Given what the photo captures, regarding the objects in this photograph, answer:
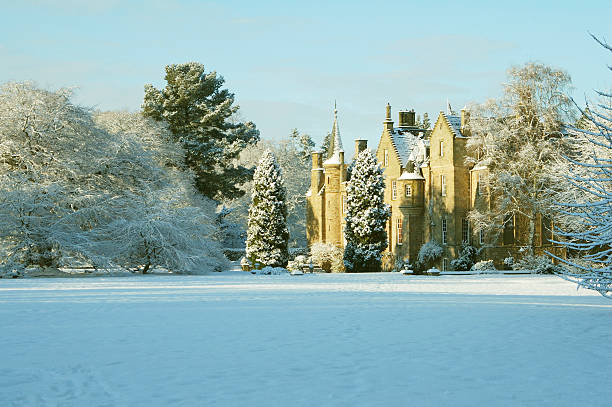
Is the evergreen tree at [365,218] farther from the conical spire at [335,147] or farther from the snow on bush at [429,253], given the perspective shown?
the conical spire at [335,147]

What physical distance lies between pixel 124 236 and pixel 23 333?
2001 cm

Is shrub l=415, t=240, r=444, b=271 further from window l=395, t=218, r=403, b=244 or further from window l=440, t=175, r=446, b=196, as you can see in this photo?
window l=395, t=218, r=403, b=244

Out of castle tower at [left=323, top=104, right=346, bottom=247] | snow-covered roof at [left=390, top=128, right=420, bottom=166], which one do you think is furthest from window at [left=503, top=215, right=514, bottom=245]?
castle tower at [left=323, top=104, right=346, bottom=247]

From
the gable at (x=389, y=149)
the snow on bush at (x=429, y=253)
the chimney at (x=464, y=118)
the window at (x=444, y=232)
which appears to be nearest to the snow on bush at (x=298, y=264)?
the snow on bush at (x=429, y=253)

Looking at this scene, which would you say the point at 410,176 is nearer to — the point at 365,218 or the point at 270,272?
the point at 365,218

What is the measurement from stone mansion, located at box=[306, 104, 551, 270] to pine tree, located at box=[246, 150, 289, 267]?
31.2 ft

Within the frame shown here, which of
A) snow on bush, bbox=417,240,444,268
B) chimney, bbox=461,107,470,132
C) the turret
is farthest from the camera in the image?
the turret

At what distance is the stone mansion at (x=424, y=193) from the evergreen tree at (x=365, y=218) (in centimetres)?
470

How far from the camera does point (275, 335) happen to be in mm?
11461

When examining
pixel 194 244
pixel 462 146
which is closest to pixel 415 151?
pixel 462 146

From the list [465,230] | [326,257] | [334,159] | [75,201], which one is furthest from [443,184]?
[75,201]

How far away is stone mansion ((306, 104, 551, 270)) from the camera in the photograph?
4334cm

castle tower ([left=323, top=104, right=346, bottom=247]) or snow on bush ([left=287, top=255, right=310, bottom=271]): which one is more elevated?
castle tower ([left=323, top=104, right=346, bottom=247])

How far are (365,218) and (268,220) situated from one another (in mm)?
5859
